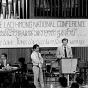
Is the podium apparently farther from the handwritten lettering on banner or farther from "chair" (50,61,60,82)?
the handwritten lettering on banner

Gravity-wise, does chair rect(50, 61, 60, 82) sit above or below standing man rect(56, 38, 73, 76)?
below

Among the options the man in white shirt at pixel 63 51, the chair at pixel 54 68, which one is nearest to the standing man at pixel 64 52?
the man in white shirt at pixel 63 51

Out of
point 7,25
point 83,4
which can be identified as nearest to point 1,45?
point 7,25

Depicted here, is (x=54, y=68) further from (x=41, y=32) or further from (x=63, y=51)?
(x=63, y=51)

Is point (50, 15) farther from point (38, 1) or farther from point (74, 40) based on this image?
point (74, 40)

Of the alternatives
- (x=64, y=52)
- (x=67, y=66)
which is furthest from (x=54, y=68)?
(x=67, y=66)

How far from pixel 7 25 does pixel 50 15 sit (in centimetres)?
329

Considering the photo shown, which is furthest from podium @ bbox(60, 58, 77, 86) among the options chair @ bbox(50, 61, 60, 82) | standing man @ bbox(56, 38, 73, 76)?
chair @ bbox(50, 61, 60, 82)

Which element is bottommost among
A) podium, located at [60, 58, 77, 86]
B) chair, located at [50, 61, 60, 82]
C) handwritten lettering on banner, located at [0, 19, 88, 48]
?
chair, located at [50, 61, 60, 82]

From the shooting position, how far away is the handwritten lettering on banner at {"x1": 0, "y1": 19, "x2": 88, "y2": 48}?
1000 centimetres

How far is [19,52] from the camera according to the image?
14820 millimetres

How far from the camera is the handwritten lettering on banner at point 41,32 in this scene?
10000 millimetres

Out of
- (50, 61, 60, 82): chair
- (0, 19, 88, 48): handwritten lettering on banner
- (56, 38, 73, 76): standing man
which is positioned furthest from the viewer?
(50, 61, 60, 82): chair

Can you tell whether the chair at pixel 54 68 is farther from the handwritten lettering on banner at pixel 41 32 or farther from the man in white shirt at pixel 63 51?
the handwritten lettering on banner at pixel 41 32
